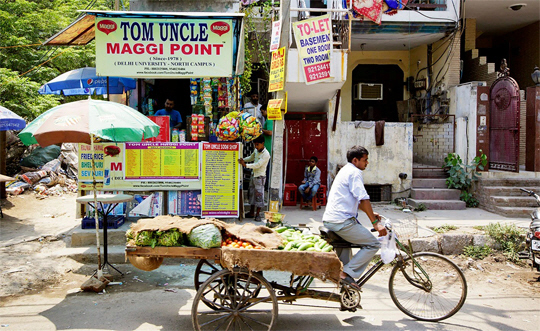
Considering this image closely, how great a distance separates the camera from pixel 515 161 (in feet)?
32.2

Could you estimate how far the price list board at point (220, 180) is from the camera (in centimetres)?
774

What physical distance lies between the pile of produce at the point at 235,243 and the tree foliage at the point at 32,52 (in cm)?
982

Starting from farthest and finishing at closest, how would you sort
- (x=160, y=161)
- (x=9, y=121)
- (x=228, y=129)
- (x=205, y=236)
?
1. (x=9, y=121)
2. (x=160, y=161)
3. (x=228, y=129)
4. (x=205, y=236)

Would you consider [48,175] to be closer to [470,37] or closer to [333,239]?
[333,239]

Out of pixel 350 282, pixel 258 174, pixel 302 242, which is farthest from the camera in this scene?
pixel 258 174

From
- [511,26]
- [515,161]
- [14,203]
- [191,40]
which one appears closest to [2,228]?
[14,203]

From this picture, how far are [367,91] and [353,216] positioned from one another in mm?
10265

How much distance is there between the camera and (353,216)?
4.42 m

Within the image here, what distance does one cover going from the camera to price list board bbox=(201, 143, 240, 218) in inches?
305

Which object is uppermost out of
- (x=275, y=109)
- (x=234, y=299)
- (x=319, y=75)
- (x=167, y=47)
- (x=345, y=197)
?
→ (x=167, y=47)

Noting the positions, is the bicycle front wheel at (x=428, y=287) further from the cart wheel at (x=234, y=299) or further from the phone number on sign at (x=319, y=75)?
the phone number on sign at (x=319, y=75)

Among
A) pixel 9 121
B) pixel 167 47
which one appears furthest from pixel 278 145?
pixel 9 121

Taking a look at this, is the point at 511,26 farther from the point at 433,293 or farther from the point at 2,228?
the point at 2,228

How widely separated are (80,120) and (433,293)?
478cm
